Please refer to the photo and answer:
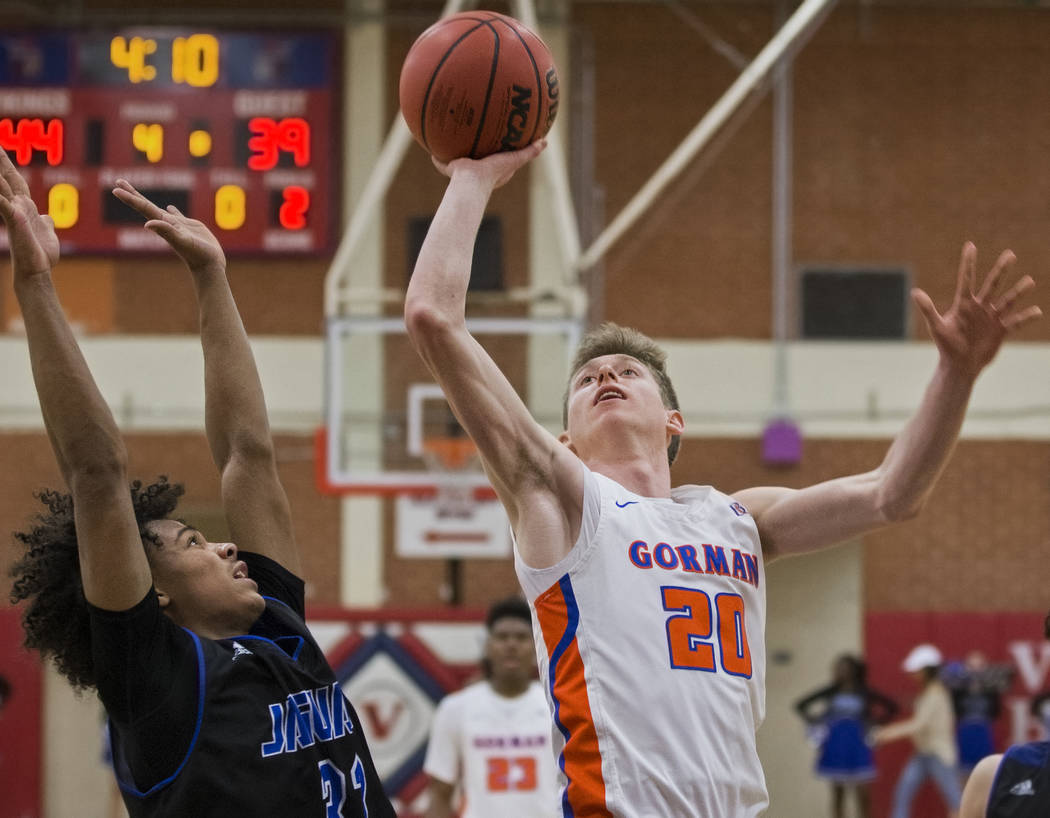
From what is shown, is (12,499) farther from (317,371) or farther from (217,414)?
(217,414)

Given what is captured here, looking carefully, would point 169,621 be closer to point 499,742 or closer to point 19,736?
point 499,742

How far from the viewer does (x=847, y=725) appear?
40.8 feet

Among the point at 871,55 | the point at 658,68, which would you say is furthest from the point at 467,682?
the point at 871,55

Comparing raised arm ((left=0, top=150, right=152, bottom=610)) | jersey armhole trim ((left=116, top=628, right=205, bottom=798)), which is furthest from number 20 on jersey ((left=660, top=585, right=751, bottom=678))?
raised arm ((left=0, top=150, right=152, bottom=610))

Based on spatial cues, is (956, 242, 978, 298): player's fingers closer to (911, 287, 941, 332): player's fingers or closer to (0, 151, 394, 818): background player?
(911, 287, 941, 332): player's fingers

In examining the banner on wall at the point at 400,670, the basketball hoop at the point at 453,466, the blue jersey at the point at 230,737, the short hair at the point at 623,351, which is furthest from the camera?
the basketball hoop at the point at 453,466

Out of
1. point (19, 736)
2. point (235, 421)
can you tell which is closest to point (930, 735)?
point (19, 736)

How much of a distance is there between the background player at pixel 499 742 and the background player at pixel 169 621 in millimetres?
3047

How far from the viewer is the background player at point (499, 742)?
619cm

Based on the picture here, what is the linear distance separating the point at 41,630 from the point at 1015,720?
12.1 meters

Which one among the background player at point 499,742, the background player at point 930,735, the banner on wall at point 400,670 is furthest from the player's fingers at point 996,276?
the background player at point 930,735

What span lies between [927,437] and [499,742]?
3567 millimetres

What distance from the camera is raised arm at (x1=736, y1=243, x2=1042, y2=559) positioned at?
9.97ft

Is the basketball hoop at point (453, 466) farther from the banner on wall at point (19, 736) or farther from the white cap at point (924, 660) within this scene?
the banner on wall at point (19, 736)
